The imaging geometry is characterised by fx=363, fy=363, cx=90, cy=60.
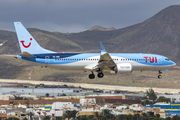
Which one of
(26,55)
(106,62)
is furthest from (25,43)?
(106,62)

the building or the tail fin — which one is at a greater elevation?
the tail fin

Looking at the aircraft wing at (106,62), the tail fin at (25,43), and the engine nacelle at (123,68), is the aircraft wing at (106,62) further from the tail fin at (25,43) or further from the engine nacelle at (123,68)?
the tail fin at (25,43)

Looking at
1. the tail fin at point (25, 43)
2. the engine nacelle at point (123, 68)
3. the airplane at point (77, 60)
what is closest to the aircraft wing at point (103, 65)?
the airplane at point (77, 60)

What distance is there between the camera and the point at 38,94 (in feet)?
456

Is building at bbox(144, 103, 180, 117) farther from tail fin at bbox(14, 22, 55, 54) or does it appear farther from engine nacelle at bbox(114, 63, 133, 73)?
tail fin at bbox(14, 22, 55, 54)

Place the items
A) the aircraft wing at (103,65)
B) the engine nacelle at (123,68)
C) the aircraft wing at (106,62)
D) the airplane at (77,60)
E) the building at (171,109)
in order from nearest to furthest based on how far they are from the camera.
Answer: the aircraft wing at (106,62) → the aircraft wing at (103,65) → the airplane at (77,60) → the engine nacelle at (123,68) → the building at (171,109)

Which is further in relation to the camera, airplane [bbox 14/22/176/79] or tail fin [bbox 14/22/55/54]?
tail fin [bbox 14/22/55/54]

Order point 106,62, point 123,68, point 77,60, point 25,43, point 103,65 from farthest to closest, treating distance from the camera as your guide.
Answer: point 25,43
point 77,60
point 103,65
point 123,68
point 106,62

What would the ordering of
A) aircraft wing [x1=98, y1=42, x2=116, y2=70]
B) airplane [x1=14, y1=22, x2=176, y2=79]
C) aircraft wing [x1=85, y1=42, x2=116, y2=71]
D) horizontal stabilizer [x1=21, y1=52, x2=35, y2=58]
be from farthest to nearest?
airplane [x1=14, y1=22, x2=176, y2=79] → aircraft wing [x1=85, y1=42, x2=116, y2=71] → horizontal stabilizer [x1=21, y1=52, x2=35, y2=58] → aircraft wing [x1=98, y1=42, x2=116, y2=70]

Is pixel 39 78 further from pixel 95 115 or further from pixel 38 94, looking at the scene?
pixel 95 115

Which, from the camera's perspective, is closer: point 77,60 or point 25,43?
point 77,60

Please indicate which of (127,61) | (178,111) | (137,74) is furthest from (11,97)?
(137,74)

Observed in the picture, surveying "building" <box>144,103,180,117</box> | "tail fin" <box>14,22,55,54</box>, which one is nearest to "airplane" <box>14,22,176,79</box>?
"tail fin" <box>14,22,55,54</box>

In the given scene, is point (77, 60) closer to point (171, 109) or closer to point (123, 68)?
point (123, 68)
